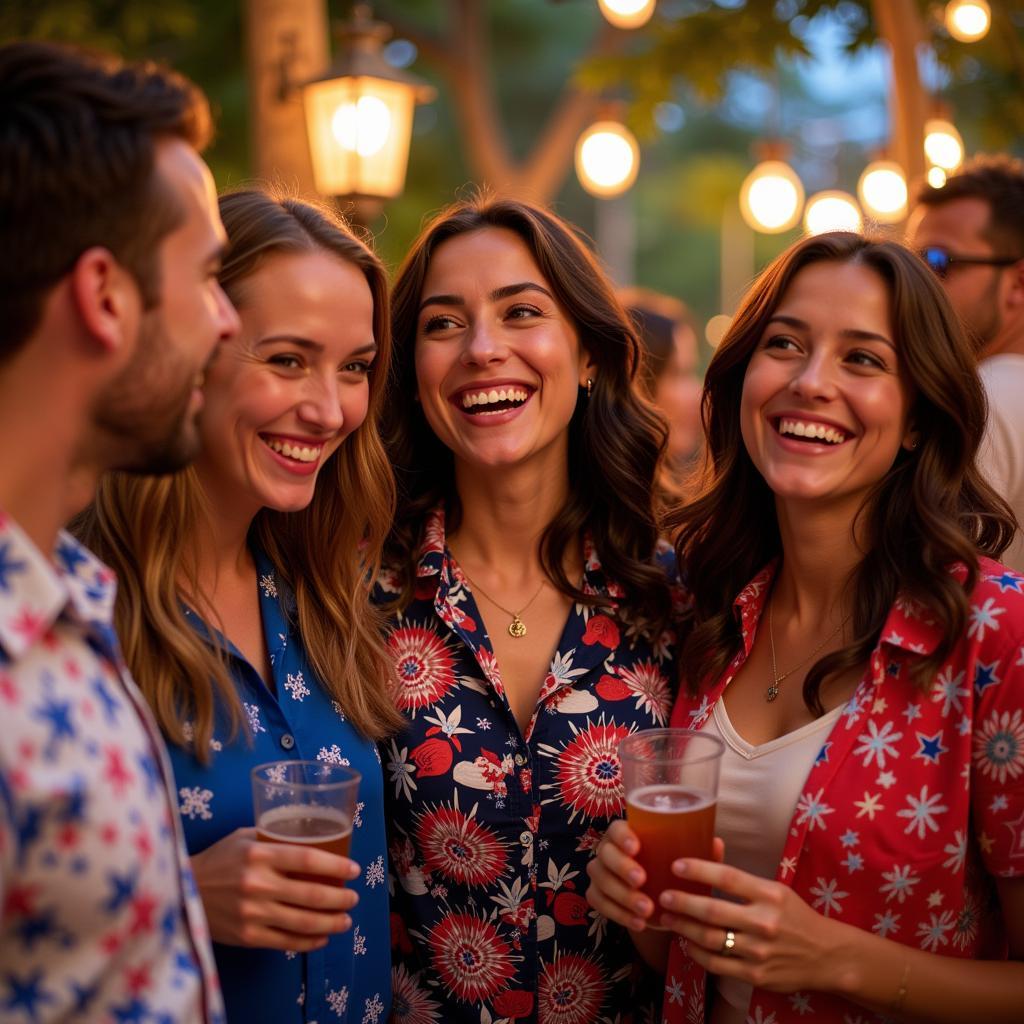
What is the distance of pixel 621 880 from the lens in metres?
2.46

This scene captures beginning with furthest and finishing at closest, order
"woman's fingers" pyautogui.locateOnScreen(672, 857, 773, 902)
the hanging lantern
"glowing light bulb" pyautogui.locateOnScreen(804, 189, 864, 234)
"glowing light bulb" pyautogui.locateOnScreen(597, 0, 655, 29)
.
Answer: "glowing light bulb" pyautogui.locateOnScreen(804, 189, 864, 234) → "glowing light bulb" pyautogui.locateOnScreen(597, 0, 655, 29) → the hanging lantern → "woman's fingers" pyautogui.locateOnScreen(672, 857, 773, 902)

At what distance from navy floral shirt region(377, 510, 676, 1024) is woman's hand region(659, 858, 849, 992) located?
599 mm

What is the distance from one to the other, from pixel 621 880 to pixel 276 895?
67cm

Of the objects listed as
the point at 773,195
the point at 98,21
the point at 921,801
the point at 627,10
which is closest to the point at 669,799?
the point at 921,801

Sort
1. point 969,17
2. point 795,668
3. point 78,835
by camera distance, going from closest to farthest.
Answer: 1. point 78,835
2. point 795,668
3. point 969,17

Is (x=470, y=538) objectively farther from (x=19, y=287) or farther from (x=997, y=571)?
(x=19, y=287)

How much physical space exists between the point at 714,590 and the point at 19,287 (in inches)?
77.7

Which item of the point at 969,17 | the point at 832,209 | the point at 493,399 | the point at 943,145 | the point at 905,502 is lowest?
the point at 905,502

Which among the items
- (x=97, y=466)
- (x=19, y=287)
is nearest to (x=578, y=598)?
(x=97, y=466)

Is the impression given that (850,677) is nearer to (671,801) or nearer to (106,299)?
(671,801)

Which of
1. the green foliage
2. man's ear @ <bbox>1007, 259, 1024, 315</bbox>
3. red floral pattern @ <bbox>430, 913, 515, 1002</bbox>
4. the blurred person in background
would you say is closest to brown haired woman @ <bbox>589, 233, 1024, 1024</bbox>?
red floral pattern @ <bbox>430, 913, 515, 1002</bbox>

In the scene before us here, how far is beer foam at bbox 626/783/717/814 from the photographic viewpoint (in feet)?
7.79

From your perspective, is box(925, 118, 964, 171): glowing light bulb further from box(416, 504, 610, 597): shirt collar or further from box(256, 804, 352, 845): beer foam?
box(256, 804, 352, 845): beer foam

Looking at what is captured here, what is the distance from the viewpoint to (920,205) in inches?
208
